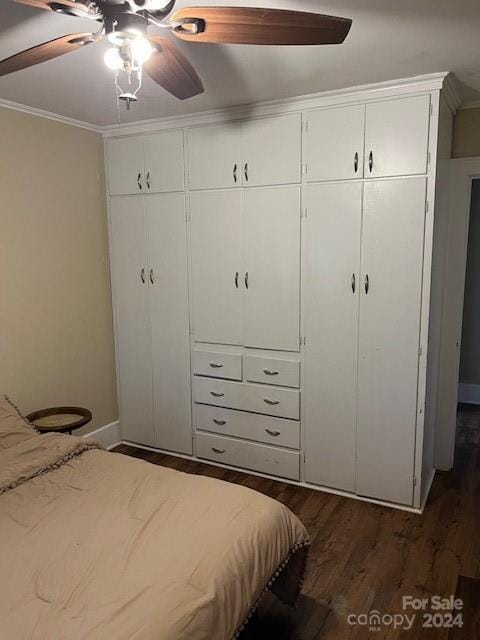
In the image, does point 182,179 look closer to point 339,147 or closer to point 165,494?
point 339,147

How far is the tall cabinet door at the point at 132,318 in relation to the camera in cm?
357

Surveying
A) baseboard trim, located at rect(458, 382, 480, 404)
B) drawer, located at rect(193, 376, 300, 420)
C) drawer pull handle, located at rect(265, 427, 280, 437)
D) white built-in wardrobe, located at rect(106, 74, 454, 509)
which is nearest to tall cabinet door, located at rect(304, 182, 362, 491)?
white built-in wardrobe, located at rect(106, 74, 454, 509)

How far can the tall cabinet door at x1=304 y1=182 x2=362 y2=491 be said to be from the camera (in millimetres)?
2846

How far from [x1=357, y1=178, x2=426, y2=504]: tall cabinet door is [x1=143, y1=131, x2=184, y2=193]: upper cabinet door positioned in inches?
52.9

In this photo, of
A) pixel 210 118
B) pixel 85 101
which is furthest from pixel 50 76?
pixel 210 118

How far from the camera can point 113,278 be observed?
3729 millimetres

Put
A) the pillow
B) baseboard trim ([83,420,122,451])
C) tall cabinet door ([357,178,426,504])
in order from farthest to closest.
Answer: baseboard trim ([83,420,122,451]) → tall cabinet door ([357,178,426,504]) → the pillow

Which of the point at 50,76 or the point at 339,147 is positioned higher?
the point at 50,76

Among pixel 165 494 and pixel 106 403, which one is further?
pixel 106 403

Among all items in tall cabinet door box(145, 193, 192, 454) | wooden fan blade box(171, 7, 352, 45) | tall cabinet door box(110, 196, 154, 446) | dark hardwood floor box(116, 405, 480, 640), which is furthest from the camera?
tall cabinet door box(110, 196, 154, 446)

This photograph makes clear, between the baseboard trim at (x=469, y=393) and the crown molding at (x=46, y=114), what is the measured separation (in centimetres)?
423

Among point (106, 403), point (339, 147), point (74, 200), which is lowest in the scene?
point (106, 403)

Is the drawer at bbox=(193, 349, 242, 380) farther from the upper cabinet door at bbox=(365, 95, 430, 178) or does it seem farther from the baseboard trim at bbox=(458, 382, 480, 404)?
the baseboard trim at bbox=(458, 382, 480, 404)

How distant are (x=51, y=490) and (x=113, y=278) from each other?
1.98m
